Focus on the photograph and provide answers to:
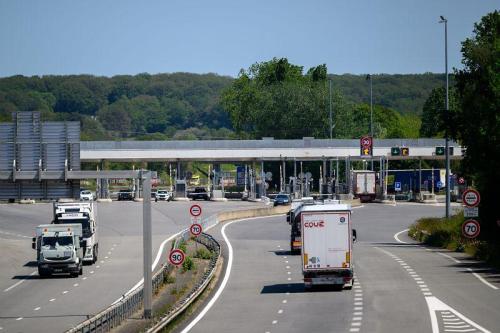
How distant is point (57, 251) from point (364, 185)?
244ft

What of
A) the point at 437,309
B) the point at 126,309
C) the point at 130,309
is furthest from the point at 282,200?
the point at 126,309

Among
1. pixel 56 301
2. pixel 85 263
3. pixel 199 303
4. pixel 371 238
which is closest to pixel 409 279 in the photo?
pixel 199 303

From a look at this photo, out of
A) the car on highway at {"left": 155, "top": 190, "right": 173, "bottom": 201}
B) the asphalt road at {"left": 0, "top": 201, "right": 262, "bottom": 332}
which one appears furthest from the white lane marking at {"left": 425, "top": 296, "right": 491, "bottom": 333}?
the car on highway at {"left": 155, "top": 190, "right": 173, "bottom": 201}

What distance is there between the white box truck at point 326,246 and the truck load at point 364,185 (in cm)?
8081

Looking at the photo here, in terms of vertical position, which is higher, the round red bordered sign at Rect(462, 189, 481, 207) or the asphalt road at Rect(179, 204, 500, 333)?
the round red bordered sign at Rect(462, 189, 481, 207)

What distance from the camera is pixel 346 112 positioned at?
543ft

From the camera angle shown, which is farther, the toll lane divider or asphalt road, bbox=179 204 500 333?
asphalt road, bbox=179 204 500 333

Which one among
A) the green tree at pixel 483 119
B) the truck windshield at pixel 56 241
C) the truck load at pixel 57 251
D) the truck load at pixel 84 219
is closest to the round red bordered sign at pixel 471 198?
the green tree at pixel 483 119

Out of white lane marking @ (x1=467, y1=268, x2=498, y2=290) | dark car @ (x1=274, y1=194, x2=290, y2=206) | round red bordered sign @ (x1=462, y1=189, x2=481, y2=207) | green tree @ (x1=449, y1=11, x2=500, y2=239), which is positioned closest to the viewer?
white lane marking @ (x1=467, y1=268, x2=498, y2=290)

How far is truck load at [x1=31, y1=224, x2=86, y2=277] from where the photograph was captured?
50.8m

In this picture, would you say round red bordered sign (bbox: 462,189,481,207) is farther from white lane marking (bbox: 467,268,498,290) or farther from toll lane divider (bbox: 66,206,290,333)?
toll lane divider (bbox: 66,206,290,333)

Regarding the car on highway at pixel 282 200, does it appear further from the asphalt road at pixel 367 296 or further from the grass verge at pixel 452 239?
the asphalt road at pixel 367 296

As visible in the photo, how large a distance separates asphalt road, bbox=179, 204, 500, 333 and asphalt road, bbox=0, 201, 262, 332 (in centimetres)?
466

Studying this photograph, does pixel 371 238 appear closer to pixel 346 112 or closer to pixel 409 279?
pixel 409 279
